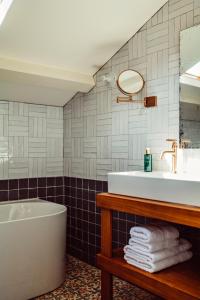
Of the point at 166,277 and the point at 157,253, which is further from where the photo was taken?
the point at 157,253

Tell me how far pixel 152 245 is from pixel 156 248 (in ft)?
0.13

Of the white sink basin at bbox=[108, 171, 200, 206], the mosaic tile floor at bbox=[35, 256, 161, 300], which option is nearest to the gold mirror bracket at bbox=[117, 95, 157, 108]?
the white sink basin at bbox=[108, 171, 200, 206]

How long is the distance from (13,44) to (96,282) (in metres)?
2.36

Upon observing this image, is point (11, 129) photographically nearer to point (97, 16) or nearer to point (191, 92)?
point (97, 16)

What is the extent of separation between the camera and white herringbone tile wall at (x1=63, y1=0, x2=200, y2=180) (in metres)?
2.47

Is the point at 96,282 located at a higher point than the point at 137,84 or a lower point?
lower

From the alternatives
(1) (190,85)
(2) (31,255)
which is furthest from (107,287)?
(1) (190,85)

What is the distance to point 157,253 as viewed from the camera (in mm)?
2020

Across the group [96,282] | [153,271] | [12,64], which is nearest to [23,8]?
[12,64]

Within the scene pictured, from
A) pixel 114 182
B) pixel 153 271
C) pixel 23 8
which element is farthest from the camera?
pixel 23 8

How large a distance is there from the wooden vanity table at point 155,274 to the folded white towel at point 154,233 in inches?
7.4

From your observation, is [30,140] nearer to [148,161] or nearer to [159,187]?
[148,161]

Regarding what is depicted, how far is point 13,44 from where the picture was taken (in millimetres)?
2686

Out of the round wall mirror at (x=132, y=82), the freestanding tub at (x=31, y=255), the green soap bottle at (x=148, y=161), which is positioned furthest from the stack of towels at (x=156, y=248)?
the round wall mirror at (x=132, y=82)
